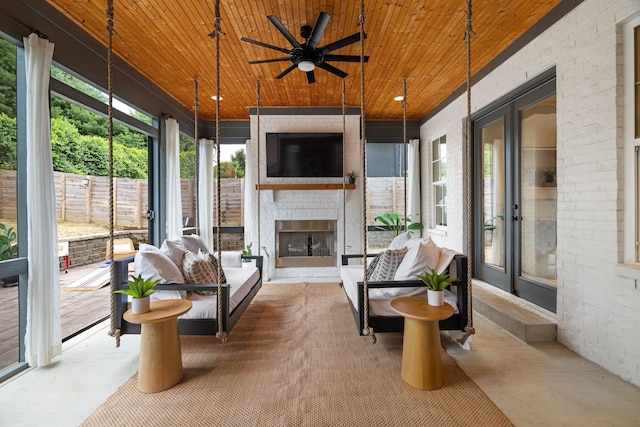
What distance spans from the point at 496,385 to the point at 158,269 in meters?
2.69

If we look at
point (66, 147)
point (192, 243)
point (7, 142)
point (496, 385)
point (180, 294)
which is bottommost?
point (496, 385)

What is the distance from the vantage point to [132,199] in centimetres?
624

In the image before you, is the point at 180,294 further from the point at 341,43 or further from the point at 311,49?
the point at 341,43

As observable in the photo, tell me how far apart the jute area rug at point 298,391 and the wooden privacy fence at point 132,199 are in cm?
370

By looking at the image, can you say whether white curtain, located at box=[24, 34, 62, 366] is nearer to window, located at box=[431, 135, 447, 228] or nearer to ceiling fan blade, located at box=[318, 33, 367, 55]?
ceiling fan blade, located at box=[318, 33, 367, 55]

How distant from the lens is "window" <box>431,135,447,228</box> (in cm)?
514

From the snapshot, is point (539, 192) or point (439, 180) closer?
point (539, 192)

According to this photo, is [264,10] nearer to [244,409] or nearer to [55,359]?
[244,409]

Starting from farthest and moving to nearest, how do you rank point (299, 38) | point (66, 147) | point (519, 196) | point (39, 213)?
point (66, 147), point (519, 196), point (299, 38), point (39, 213)

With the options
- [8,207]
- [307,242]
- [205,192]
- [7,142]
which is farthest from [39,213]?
[307,242]

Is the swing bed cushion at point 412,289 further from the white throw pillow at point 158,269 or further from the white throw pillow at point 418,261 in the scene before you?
the white throw pillow at point 158,269

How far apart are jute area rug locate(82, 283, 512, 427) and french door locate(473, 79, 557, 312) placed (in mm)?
1655

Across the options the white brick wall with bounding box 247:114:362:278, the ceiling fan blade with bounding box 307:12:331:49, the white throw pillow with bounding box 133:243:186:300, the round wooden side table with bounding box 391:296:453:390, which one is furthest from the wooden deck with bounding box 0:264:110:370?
the ceiling fan blade with bounding box 307:12:331:49

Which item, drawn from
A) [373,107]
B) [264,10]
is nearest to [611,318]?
[264,10]
